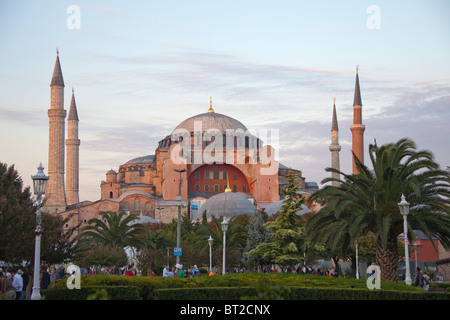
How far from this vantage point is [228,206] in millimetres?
58906

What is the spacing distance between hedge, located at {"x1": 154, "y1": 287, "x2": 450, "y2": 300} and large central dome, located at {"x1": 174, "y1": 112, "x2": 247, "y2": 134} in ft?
207

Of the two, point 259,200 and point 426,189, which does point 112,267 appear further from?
point 259,200

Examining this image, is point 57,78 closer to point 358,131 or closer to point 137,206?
point 137,206

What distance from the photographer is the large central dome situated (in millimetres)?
76062

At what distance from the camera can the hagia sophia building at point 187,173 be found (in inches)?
Answer: 2283

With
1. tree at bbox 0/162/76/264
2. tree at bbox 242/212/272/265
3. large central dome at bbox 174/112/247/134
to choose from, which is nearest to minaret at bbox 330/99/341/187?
large central dome at bbox 174/112/247/134

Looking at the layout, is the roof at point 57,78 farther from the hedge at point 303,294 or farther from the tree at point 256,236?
the hedge at point 303,294

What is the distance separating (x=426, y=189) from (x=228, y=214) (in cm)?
4127

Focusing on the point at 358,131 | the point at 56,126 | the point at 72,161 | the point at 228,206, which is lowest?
the point at 228,206

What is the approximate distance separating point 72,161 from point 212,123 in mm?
18984

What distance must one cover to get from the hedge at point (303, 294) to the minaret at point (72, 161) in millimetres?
53627

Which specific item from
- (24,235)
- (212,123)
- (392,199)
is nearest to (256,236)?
(392,199)

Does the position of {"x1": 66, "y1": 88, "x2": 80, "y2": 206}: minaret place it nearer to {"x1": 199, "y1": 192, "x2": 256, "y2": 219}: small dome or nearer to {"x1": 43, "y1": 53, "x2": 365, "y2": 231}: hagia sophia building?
{"x1": 43, "y1": 53, "x2": 365, "y2": 231}: hagia sophia building
